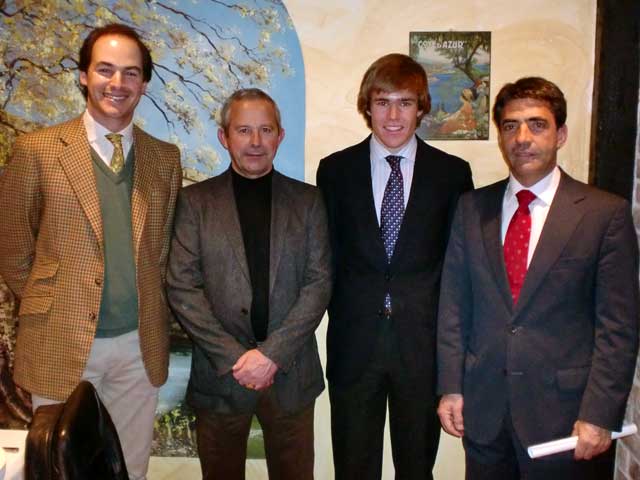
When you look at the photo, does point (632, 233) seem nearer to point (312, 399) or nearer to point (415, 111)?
point (415, 111)

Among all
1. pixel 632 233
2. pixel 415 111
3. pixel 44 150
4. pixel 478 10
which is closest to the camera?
pixel 632 233

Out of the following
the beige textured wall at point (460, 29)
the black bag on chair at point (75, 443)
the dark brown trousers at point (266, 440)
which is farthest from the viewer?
the beige textured wall at point (460, 29)

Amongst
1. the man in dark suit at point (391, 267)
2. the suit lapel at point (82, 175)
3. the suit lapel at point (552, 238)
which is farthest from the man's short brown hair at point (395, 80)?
the suit lapel at point (82, 175)

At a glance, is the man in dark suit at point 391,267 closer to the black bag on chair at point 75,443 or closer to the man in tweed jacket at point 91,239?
the man in tweed jacket at point 91,239

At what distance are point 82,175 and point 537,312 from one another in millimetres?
1557

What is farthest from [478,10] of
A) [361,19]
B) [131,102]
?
[131,102]

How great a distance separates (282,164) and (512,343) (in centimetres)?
140

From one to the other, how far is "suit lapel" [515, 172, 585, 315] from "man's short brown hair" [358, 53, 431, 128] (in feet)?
2.25

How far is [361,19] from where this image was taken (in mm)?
2723

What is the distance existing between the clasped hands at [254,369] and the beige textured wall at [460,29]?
1100 millimetres

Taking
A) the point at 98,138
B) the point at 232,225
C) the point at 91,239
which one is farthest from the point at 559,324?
the point at 98,138

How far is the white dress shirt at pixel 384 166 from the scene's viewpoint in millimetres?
2315

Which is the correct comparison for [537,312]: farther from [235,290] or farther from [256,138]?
[256,138]

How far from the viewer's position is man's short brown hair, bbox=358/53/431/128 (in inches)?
88.7
